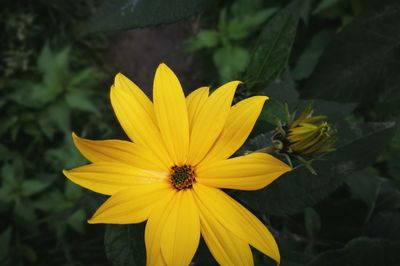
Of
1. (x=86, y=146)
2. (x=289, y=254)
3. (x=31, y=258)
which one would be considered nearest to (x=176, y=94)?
(x=86, y=146)

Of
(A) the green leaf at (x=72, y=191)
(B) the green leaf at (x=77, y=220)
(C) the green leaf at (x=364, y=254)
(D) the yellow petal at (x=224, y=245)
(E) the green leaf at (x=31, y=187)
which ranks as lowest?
(C) the green leaf at (x=364, y=254)

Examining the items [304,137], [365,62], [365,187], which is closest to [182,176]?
[304,137]

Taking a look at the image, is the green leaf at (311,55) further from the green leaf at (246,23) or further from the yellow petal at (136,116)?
the yellow petal at (136,116)

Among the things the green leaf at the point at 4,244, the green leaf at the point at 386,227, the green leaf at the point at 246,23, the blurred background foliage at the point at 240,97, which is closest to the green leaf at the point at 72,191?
the blurred background foliage at the point at 240,97

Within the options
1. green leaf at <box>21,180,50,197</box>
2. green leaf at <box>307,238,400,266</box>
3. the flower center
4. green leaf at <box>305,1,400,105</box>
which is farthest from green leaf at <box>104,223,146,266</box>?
green leaf at <box>21,180,50,197</box>

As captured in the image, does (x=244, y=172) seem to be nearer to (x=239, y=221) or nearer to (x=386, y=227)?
(x=239, y=221)

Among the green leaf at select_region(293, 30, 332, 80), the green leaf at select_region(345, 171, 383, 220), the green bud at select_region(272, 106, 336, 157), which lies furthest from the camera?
the green leaf at select_region(293, 30, 332, 80)

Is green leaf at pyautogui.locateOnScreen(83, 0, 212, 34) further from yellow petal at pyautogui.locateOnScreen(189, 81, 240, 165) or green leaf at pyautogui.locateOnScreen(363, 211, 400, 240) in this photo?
green leaf at pyautogui.locateOnScreen(363, 211, 400, 240)
